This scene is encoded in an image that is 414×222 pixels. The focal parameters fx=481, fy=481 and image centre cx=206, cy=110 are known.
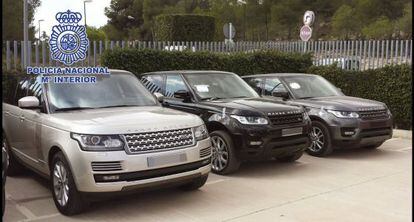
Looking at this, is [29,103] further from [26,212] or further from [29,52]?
[29,52]

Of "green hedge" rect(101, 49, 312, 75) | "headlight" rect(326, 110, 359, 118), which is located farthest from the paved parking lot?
"green hedge" rect(101, 49, 312, 75)

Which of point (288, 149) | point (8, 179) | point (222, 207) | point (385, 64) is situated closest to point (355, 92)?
point (385, 64)

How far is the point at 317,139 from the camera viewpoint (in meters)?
8.91

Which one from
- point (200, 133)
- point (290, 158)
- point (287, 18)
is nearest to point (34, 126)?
point (200, 133)

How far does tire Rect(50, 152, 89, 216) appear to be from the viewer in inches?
204

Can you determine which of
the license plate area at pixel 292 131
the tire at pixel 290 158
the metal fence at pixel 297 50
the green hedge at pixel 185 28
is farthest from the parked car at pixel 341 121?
the green hedge at pixel 185 28

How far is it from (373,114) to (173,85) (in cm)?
371

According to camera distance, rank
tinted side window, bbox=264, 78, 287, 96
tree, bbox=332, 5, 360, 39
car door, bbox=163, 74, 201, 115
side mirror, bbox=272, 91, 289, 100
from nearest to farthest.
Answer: car door, bbox=163, 74, 201, 115 → side mirror, bbox=272, 91, 289, 100 → tinted side window, bbox=264, 78, 287, 96 → tree, bbox=332, 5, 360, 39

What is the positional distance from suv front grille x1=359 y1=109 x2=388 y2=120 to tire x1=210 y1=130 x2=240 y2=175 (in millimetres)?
2855

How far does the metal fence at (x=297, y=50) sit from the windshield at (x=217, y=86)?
385 cm

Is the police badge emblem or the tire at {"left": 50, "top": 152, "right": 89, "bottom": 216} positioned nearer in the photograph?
the tire at {"left": 50, "top": 152, "right": 89, "bottom": 216}

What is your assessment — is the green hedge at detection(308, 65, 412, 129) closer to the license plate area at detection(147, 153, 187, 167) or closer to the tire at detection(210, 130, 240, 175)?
the tire at detection(210, 130, 240, 175)

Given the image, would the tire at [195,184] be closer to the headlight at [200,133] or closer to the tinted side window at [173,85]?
the headlight at [200,133]

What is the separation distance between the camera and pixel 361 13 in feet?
170
